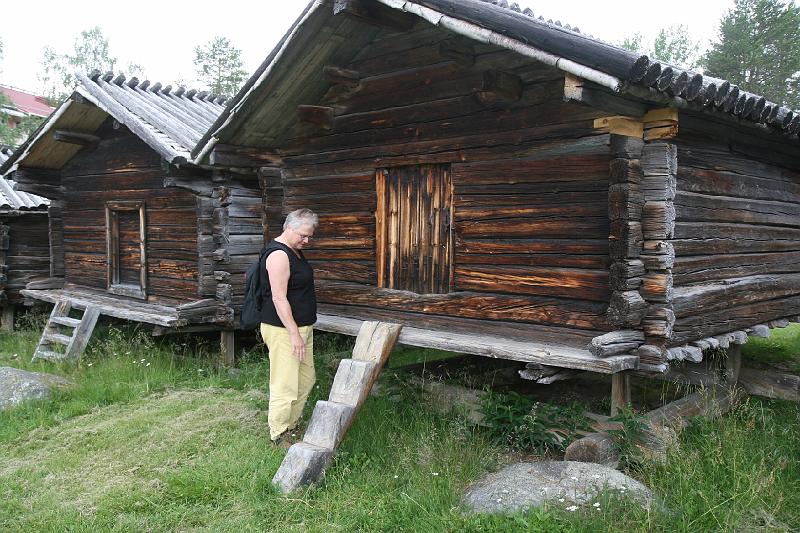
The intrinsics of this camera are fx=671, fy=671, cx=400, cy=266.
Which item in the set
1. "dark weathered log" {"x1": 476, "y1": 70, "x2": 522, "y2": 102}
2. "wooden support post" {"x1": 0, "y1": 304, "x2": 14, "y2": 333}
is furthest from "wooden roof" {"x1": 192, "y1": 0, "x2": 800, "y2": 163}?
"wooden support post" {"x1": 0, "y1": 304, "x2": 14, "y2": 333}

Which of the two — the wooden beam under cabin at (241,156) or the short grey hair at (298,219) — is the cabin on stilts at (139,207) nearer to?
the wooden beam under cabin at (241,156)

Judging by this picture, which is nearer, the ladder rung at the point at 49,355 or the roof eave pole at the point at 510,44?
the roof eave pole at the point at 510,44

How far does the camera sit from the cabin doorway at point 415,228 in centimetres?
632

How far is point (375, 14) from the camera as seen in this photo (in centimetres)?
612

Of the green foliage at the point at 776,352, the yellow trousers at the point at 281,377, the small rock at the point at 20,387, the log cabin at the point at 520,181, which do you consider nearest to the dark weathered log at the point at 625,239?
the log cabin at the point at 520,181

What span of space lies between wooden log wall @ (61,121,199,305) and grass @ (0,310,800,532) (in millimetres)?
2669

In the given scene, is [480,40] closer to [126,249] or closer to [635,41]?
[126,249]

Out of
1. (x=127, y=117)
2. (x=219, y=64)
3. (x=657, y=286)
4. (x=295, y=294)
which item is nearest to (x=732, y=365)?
(x=657, y=286)

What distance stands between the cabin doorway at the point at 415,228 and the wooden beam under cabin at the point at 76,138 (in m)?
5.74

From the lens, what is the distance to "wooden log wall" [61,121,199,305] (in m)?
9.22

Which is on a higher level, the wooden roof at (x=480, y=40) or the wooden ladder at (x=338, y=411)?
the wooden roof at (x=480, y=40)

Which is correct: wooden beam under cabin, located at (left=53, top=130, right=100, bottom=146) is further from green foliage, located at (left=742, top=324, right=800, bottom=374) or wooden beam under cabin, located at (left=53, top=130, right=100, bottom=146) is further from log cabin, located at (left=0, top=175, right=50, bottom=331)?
green foliage, located at (left=742, top=324, right=800, bottom=374)

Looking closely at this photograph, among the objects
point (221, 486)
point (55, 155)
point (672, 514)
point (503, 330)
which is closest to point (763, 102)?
point (503, 330)

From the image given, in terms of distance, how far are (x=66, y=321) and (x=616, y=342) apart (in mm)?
7846
